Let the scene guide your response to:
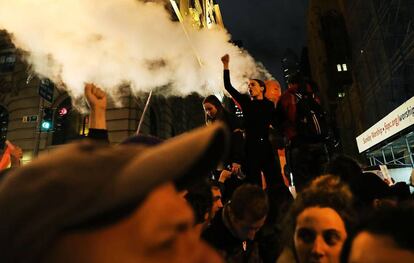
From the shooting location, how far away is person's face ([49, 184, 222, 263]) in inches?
27.2

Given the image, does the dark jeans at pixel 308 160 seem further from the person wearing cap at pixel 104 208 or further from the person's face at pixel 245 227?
the person wearing cap at pixel 104 208

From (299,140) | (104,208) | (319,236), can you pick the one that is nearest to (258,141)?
(299,140)

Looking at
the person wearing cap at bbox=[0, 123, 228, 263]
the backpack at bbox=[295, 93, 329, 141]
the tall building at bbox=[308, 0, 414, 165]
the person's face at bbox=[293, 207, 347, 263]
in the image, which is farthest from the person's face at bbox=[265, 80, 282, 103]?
the person wearing cap at bbox=[0, 123, 228, 263]

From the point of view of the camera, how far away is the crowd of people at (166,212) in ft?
2.29

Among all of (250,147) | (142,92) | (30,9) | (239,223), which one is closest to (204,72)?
(142,92)

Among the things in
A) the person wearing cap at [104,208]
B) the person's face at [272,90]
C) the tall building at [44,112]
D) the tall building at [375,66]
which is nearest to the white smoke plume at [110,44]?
the tall building at [44,112]

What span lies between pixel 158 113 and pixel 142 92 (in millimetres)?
3327

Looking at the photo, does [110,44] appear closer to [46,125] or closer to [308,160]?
[46,125]

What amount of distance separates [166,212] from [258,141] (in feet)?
13.0

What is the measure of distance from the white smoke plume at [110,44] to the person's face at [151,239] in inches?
362

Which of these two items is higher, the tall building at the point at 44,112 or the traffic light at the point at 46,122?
the tall building at the point at 44,112

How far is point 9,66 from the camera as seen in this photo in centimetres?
1652

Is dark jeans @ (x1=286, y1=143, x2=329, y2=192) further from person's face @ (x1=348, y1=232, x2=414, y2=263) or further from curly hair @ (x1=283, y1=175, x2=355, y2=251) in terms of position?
person's face @ (x1=348, y1=232, x2=414, y2=263)

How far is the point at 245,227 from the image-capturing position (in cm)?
295
